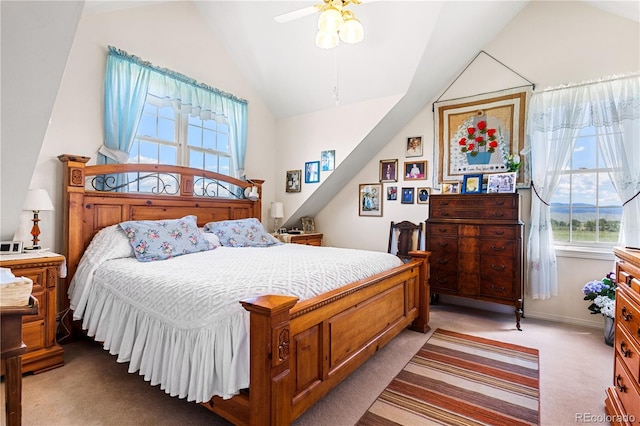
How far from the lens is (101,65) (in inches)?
120

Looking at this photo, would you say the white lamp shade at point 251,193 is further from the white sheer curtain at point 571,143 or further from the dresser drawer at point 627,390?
the dresser drawer at point 627,390

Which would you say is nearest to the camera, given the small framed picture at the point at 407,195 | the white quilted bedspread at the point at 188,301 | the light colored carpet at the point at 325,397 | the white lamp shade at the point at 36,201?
the white quilted bedspread at the point at 188,301

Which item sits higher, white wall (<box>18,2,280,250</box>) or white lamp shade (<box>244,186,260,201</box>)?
white wall (<box>18,2,280,250</box>)

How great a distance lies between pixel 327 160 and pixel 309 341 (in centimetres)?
310

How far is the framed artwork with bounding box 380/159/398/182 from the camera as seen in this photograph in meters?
4.38

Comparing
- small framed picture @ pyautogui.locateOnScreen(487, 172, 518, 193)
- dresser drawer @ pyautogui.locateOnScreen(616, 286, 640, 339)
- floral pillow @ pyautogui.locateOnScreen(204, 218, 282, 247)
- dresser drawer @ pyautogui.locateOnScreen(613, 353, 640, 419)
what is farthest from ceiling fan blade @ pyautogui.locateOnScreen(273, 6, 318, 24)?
dresser drawer @ pyautogui.locateOnScreen(613, 353, 640, 419)

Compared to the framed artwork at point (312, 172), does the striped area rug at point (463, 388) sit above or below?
below

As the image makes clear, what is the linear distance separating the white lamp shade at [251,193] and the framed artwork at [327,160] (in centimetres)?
98

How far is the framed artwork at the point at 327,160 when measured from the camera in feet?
14.3

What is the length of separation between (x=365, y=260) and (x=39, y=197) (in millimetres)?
2521

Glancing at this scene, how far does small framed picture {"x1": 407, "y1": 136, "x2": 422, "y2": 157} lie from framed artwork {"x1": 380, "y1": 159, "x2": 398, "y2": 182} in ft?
0.74

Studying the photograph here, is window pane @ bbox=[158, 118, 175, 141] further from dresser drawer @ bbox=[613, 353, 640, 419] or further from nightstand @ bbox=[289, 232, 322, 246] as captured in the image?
dresser drawer @ bbox=[613, 353, 640, 419]

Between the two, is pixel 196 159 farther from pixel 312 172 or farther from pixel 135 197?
pixel 312 172

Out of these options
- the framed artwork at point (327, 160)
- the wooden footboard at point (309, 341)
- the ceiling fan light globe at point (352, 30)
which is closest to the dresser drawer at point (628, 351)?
the wooden footboard at point (309, 341)
